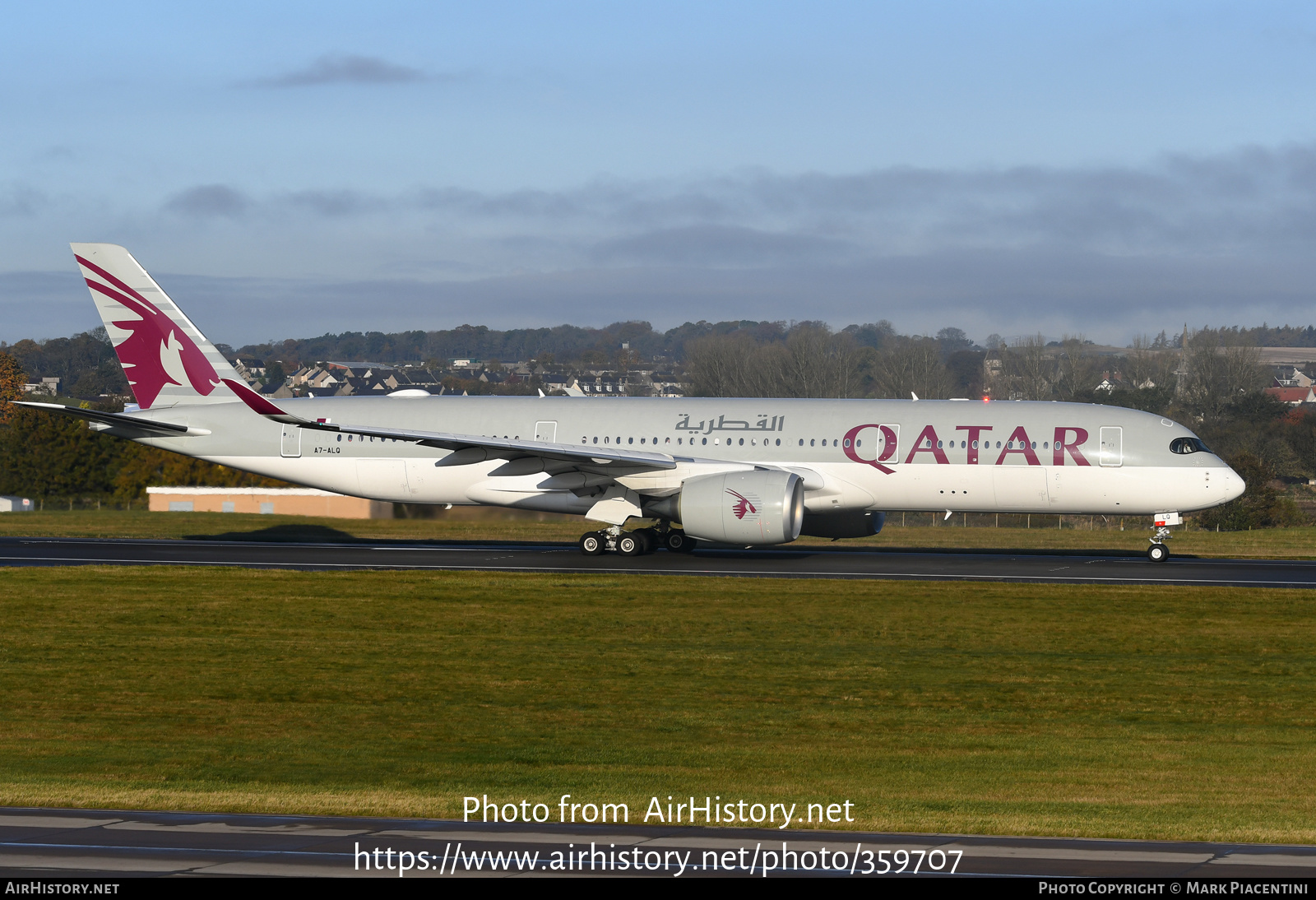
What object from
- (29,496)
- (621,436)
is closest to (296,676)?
(621,436)

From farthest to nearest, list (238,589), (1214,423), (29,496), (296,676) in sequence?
(1214,423) → (29,496) → (238,589) → (296,676)

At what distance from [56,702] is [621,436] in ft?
66.0

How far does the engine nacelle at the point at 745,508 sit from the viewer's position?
31500 mm

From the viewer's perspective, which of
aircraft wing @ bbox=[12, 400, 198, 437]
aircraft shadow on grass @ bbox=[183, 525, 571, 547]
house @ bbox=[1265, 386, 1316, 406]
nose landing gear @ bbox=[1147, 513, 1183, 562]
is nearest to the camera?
aircraft wing @ bbox=[12, 400, 198, 437]

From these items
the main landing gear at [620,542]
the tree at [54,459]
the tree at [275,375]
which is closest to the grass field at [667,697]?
the main landing gear at [620,542]

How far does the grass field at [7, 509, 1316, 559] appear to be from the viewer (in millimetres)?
41312

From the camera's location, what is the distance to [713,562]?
110ft

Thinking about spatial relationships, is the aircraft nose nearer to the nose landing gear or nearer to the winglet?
the nose landing gear

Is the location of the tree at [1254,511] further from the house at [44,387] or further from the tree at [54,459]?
the house at [44,387]

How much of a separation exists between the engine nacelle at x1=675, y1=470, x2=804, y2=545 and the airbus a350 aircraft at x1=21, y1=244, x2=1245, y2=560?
1.5 inches

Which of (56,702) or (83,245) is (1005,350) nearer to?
(83,245)

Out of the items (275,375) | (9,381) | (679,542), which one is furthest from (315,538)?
(275,375)

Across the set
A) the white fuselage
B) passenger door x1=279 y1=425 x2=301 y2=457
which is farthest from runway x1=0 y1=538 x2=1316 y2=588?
passenger door x1=279 y1=425 x2=301 y2=457

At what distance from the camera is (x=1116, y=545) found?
4166 cm
